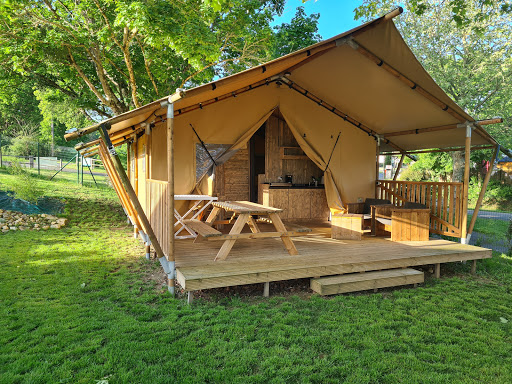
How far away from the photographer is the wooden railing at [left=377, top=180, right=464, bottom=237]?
5.92 m

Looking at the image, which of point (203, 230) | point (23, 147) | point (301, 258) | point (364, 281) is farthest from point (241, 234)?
point (23, 147)

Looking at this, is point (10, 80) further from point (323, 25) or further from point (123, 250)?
point (323, 25)

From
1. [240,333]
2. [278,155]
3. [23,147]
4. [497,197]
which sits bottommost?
[240,333]

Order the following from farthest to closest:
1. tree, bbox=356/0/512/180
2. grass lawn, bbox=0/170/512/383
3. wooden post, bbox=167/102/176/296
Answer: tree, bbox=356/0/512/180 → wooden post, bbox=167/102/176/296 → grass lawn, bbox=0/170/512/383

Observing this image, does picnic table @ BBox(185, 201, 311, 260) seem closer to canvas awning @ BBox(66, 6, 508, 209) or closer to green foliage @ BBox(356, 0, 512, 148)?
canvas awning @ BBox(66, 6, 508, 209)

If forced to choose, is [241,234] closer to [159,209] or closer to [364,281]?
[159,209]

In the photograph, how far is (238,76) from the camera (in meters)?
3.75

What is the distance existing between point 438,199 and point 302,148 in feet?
8.64

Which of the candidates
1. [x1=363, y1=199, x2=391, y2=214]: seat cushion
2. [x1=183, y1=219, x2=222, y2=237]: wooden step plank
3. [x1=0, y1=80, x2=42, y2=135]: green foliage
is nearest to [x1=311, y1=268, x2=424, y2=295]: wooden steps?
[x1=183, y1=219, x2=222, y2=237]: wooden step plank

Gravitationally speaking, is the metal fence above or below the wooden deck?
above

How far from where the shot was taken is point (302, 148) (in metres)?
6.88

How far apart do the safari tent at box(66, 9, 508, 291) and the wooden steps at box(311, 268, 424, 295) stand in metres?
0.12

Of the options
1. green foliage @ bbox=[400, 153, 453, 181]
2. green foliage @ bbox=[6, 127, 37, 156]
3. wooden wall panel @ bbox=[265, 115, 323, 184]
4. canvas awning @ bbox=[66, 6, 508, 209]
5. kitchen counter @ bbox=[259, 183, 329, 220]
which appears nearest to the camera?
canvas awning @ bbox=[66, 6, 508, 209]

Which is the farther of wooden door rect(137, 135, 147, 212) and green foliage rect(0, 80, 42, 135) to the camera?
green foliage rect(0, 80, 42, 135)
